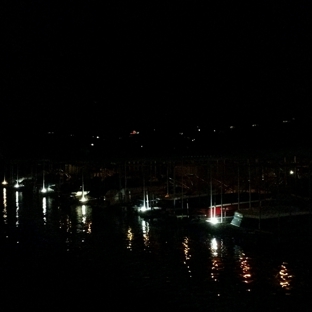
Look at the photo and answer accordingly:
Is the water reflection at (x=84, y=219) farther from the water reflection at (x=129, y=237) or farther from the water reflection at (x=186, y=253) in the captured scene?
the water reflection at (x=186, y=253)

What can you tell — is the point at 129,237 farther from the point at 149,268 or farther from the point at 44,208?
the point at 44,208

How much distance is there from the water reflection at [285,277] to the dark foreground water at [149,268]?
19 mm

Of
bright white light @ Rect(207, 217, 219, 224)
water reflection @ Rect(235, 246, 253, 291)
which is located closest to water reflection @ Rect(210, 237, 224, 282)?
water reflection @ Rect(235, 246, 253, 291)

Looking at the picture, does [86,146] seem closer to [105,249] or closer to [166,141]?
[166,141]

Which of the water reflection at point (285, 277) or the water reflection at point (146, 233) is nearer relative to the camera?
the water reflection at point (285, 277)

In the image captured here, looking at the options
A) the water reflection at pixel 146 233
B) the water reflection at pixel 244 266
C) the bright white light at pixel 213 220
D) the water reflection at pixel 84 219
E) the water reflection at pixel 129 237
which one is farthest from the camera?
the water reflection at pixel 84 219

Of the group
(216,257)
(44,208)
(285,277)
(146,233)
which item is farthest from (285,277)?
(44,208)

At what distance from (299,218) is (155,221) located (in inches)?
253

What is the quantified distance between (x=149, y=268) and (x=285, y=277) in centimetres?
303

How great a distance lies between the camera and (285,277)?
12.7m

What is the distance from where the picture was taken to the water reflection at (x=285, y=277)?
39.1ft

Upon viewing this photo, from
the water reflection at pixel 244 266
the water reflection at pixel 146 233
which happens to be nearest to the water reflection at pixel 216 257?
the water reflection at pixel 244 266

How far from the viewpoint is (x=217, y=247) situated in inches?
652

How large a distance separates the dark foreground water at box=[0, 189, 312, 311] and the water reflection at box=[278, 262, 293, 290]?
0.02 meters
